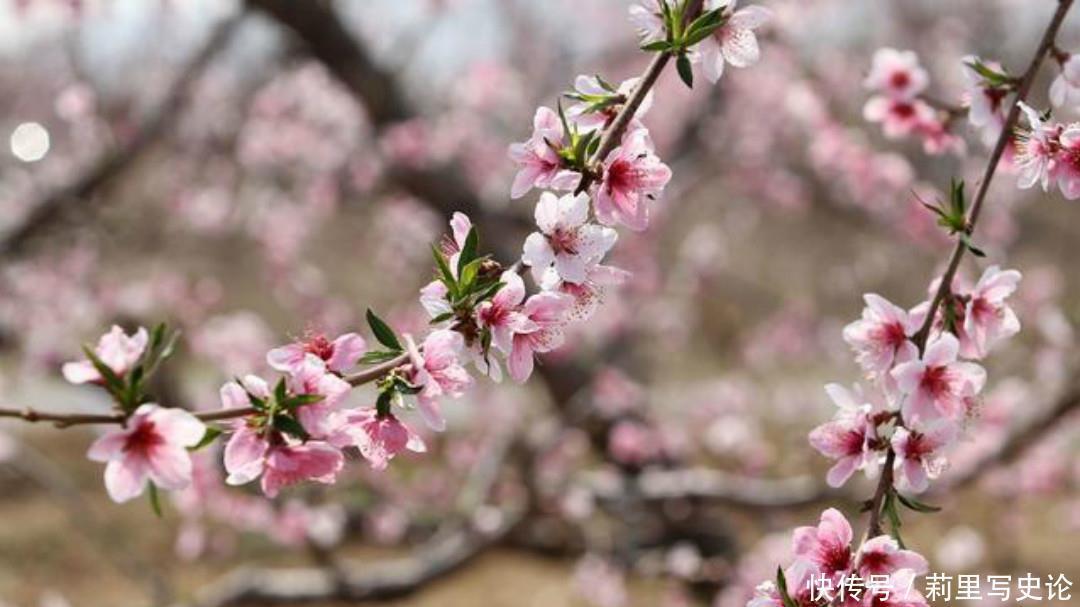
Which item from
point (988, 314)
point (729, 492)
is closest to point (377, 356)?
point (988, 314)

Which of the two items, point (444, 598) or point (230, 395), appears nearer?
point (230, 395)

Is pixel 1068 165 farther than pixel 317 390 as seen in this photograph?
Yes

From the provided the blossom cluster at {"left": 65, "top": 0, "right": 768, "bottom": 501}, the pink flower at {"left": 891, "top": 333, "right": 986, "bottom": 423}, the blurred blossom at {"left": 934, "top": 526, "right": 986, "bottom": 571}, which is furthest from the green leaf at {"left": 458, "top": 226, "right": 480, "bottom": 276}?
the blurred blossom at {"left": 934, "top": 526, "right": 986, "bottom": 571}

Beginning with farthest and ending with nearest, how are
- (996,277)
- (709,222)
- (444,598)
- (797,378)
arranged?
(709,222)
(797,378)
(444,598)
(996,277)

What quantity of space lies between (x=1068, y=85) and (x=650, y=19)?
26.5 inches

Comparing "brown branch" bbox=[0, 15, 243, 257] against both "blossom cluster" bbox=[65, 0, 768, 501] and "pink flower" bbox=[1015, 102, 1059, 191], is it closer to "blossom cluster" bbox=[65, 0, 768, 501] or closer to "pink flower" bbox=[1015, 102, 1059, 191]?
"blossom cluster" bbox=[65, 0, 768, 501]

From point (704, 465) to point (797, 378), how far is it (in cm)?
559

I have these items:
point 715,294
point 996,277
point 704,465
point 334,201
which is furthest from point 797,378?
point 996,277

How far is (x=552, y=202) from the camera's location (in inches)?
50.0

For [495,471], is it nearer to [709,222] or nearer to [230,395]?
[230,395]

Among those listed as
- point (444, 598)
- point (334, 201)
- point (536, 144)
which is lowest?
point (536, 144)

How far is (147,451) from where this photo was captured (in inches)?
43.5

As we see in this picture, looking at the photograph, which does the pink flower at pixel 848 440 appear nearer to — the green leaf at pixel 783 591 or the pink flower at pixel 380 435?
the green leaf at pixel 783 591

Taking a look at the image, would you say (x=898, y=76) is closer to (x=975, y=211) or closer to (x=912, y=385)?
(x=975, y=211)
